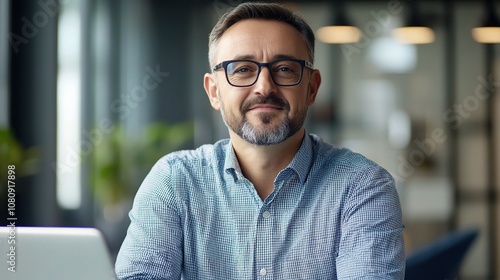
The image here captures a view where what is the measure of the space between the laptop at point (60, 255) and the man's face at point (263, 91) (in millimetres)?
697

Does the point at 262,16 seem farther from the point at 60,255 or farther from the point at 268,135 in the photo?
the point at 60,255

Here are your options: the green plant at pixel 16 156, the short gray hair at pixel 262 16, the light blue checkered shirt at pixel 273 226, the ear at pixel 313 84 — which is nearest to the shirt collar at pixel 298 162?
the light blue checkered shirt at pixel 273 226

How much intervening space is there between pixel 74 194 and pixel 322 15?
2145 mm

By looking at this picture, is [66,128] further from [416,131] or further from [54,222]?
[416,131]

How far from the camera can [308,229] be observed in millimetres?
1910

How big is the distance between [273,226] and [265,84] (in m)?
0.33

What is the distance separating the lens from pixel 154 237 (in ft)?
6.24

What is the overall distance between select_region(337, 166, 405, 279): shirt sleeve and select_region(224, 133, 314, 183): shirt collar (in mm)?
126

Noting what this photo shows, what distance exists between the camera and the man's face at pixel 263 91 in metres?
1.92

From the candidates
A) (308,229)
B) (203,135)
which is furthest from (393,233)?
(203,135)

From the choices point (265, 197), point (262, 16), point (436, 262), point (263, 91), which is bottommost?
point (436, 262)

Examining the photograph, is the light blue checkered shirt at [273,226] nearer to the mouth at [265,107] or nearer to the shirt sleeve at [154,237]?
the shirt sleeve at [154,237]

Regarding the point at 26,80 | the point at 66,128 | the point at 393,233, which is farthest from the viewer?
the point at 66,128

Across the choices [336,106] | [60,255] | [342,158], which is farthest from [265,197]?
[336,106]
